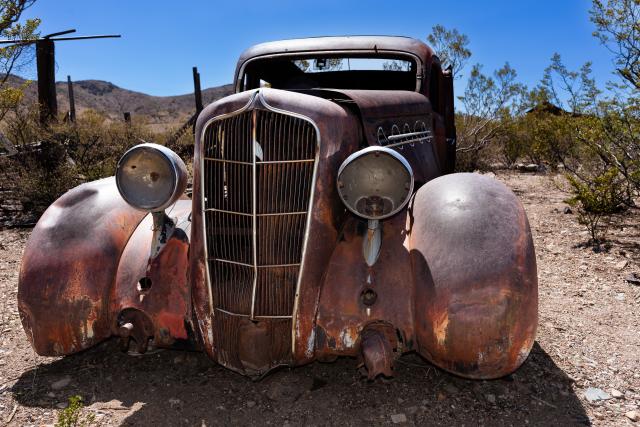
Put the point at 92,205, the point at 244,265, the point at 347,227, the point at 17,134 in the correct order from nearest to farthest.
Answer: the point at 244,265 → the point at 347,227 → the point at 92,205 → the point at 17,134

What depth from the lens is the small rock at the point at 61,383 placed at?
3.08 metres

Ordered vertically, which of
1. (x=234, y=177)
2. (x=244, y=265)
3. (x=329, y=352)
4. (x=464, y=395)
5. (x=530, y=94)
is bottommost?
(x=464, y=395)

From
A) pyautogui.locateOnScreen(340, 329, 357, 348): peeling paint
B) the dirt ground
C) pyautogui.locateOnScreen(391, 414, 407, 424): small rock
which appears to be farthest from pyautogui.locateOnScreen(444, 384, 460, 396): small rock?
pyautogui.locateOnScreen(340, 329, 357, 348): peeling paint

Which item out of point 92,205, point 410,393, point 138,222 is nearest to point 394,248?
point 410,393

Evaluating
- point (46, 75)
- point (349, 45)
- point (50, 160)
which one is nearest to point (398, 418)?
point (349, 45)

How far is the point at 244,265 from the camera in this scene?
2.71m

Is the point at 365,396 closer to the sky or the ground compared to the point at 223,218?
closer to the ground

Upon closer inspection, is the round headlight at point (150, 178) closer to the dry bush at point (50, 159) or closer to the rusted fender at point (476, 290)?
the rusted fender at point (476, 290)

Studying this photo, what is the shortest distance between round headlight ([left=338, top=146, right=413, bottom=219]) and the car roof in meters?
2.10

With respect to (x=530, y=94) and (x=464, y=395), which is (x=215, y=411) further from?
(x=530, y=94)

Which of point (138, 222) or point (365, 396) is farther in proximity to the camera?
point (138, 222)

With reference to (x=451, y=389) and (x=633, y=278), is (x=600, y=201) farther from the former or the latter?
(x=451, y=389)

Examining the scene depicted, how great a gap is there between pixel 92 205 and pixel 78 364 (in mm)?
1016

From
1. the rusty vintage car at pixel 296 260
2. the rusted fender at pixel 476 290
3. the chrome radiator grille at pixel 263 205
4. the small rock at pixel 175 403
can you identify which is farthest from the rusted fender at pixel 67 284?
the rusted fender at pixel 476 290
